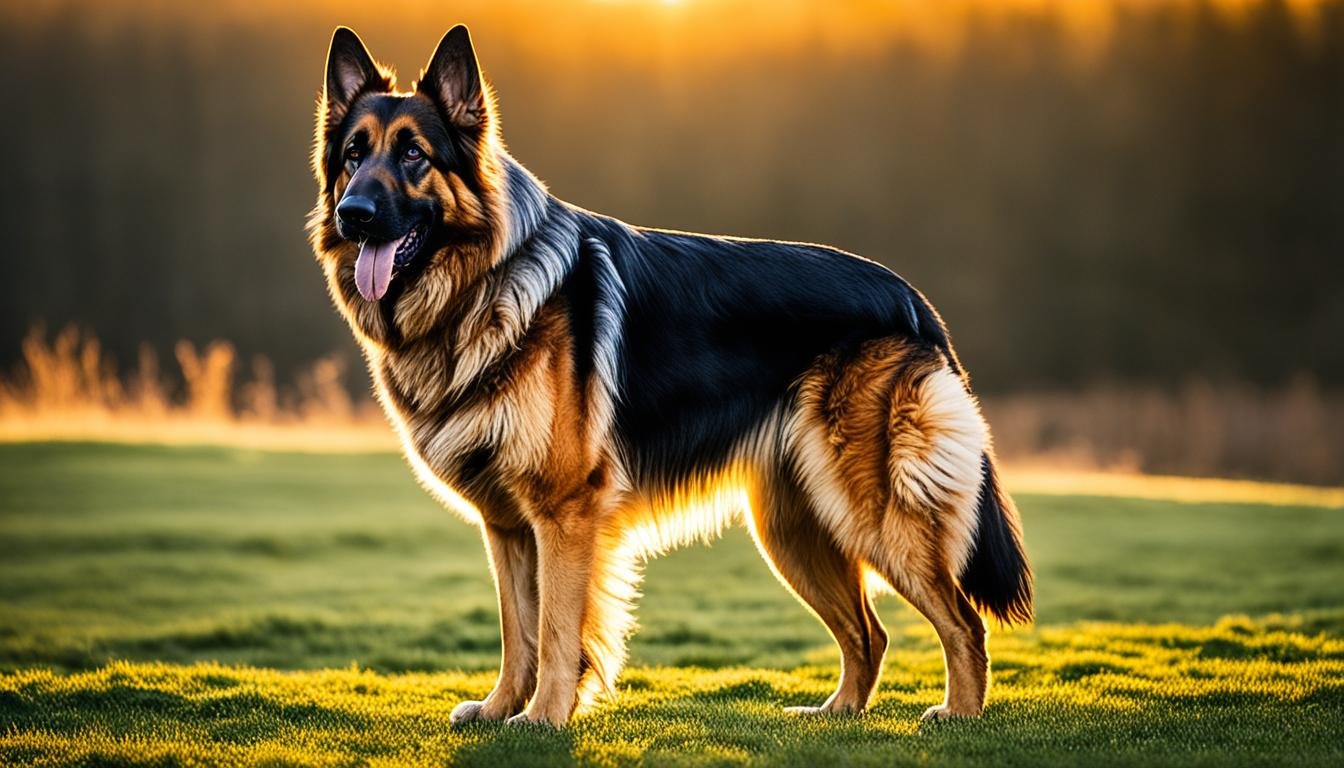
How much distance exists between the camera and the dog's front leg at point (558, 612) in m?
4.36

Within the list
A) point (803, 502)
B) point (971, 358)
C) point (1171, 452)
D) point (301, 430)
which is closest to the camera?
point (803, 502)

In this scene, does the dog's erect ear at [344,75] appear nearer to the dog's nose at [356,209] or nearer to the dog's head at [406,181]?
the dog's head at [406,181]

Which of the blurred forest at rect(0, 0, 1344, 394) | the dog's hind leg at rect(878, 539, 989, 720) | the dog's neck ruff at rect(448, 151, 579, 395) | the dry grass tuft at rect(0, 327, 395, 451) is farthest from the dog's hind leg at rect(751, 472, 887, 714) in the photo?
the blurred forest at rect(0, 0, 1344, 394)

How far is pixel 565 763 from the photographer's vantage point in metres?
3.71

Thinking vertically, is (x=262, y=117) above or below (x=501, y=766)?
above

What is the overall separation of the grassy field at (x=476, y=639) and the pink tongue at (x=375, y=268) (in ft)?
5.35

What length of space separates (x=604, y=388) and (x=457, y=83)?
1.31 m

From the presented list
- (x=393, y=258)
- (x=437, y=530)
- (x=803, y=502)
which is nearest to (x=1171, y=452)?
(x=437, y=530)

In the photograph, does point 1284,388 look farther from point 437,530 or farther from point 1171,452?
point 437,530

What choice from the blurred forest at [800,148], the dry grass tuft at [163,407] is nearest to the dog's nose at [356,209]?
the dry grass tuft at [163,407]

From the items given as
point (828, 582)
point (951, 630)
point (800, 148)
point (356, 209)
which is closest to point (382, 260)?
point (356, 209)

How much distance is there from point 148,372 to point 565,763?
47.1 feet

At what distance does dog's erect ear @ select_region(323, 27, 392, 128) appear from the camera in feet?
15.2

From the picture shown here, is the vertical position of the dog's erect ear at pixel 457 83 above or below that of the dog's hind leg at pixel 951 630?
above
